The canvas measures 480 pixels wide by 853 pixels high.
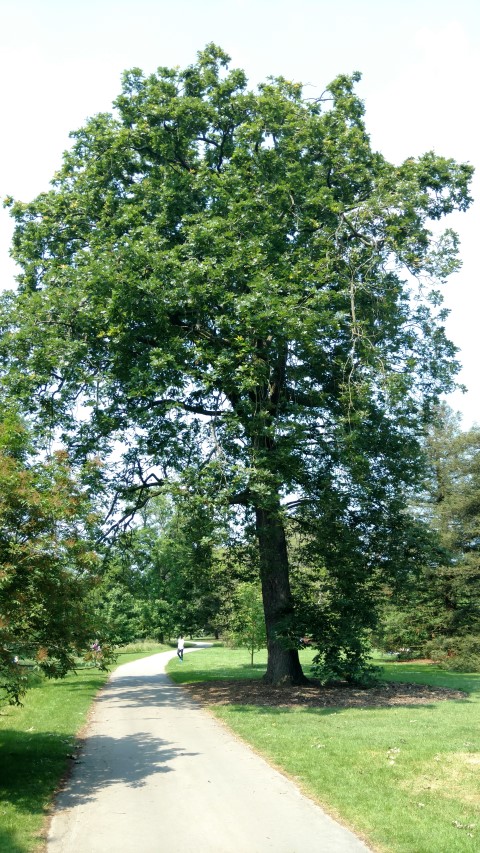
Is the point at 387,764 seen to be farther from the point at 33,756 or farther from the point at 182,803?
the point at 33,756

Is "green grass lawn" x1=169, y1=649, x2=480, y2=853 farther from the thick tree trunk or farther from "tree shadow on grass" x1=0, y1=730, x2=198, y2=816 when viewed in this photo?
the thick tree trunk

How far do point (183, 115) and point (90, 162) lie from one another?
2809mm

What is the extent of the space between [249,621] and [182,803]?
69.1 feet

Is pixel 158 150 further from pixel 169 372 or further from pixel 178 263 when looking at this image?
pixel 169 372

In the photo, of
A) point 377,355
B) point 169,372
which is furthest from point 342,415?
point 169,372

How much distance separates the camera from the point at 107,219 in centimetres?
1688

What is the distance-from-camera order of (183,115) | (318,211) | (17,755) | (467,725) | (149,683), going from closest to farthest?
(17,755)
(467,725)
(318,211)
(183,115)
(149,683)

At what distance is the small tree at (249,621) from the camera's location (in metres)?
28.1

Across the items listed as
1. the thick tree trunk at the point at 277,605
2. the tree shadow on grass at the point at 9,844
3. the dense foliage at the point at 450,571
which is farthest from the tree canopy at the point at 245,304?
the dense foliage at the point at 450,571

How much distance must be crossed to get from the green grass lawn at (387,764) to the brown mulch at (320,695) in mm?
959

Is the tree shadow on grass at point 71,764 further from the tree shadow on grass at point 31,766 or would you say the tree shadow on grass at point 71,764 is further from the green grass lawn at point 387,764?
the green grass lawn at point 387,764

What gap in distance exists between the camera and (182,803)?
7562mm

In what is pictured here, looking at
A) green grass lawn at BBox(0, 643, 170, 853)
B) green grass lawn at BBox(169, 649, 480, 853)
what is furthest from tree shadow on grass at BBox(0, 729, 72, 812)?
green grass lawn at BBox(169, 649, 480, 853)

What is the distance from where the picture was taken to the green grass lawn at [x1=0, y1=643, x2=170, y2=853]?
22.3 ft
